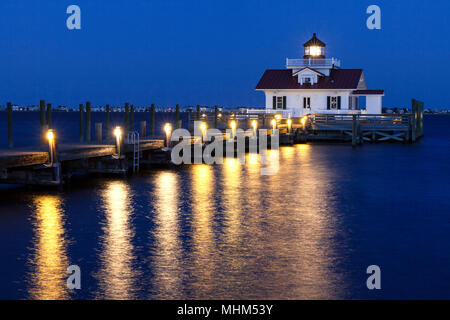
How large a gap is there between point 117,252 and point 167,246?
1.02m

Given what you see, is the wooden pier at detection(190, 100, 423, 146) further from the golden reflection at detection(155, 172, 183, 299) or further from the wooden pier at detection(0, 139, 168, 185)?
the golden reflection at detection(155, 172, 183, 299)

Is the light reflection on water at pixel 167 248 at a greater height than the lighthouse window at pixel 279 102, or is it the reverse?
the lighthouse window at pixel 279 102

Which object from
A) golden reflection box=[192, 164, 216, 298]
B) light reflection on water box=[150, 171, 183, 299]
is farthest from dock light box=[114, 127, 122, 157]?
light reflection on water box=[150, 171, 183, 299]

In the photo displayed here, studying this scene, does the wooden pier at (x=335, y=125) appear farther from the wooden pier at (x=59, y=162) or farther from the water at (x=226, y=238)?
the water at (x=226, y=238)

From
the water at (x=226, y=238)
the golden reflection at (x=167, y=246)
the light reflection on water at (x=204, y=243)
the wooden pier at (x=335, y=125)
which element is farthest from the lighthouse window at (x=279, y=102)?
the golden reflection at (x=167, y=246)

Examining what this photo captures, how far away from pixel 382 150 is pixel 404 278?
1256 inches

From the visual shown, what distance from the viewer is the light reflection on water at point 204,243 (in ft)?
31.3

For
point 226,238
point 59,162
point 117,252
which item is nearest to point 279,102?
point 59,162

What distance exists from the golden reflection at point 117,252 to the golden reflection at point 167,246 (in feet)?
1.53
